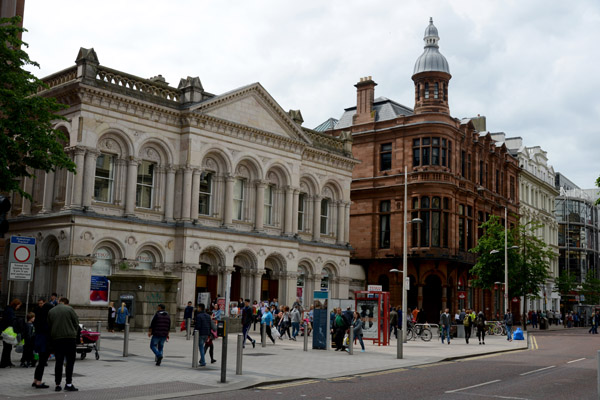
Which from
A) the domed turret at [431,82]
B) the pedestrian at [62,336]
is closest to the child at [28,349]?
the pedestrian at [62,336]

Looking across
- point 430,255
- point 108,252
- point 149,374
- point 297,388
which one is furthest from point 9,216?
point 430,255

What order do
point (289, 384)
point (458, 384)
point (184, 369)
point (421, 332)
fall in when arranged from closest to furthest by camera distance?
point (289, 384) → point (458, 384) → point (184, 369) → point (421, 332)

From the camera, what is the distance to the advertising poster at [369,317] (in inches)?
1178

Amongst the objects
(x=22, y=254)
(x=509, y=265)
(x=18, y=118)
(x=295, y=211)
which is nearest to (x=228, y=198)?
(x=295, y=211)

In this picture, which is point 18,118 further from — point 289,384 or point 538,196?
point 538,196

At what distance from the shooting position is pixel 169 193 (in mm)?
36469

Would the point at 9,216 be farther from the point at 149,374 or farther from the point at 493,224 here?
the point at 493,224

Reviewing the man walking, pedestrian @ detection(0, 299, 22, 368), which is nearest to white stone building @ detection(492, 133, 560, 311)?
the man walking

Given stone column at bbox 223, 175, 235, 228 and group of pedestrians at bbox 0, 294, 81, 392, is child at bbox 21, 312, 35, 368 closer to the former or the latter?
group of pedestrians at bbox 0, 294, 81, 392

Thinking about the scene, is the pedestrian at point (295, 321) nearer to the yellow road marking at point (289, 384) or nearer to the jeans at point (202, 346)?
the jeans at point (202, 346)

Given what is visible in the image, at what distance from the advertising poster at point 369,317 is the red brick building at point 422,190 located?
22.0m

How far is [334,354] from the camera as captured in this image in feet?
79.1

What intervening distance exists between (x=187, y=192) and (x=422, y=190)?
2226cm

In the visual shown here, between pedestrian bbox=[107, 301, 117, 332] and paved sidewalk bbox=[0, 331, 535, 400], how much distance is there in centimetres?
159
